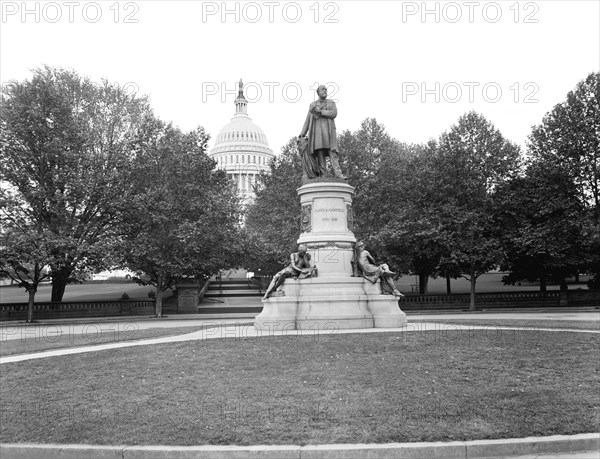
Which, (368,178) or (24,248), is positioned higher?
(368,178)

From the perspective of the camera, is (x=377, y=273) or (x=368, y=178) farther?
(x=368, y=178)

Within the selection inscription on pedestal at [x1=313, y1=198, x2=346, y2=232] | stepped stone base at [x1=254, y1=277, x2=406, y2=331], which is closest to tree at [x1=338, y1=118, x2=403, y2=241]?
inscription on pedestal at [x1=313, y1=198, x2=346, y2=232]

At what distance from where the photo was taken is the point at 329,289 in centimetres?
1783

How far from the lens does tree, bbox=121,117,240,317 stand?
3272 cm

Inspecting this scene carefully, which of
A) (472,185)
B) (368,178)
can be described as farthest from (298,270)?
(472,185)

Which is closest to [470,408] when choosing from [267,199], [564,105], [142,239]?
[142,239]

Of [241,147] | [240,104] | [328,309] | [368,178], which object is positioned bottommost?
[328,309]

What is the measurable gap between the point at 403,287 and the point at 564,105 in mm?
26895

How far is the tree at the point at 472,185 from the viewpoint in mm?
36781

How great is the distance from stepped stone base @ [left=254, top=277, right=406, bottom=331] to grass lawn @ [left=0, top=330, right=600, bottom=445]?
114 inches

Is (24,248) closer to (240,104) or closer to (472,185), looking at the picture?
(472,185)

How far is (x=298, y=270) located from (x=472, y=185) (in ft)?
73.2

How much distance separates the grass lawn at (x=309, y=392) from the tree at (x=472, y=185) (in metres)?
23.1

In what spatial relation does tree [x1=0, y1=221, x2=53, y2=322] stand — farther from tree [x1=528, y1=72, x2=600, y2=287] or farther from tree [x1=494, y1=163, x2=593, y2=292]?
tree [x1=528, y1=72, x2=600, y2=287]
